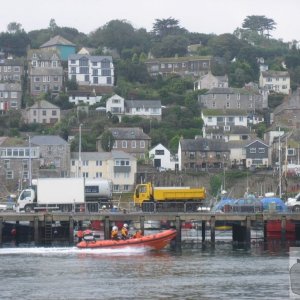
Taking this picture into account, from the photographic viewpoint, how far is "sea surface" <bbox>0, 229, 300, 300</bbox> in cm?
A: 6103

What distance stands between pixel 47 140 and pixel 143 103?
27.0 metres

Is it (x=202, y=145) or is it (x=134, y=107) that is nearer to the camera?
(x=202, y=145)

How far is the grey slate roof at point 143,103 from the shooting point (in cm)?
16725

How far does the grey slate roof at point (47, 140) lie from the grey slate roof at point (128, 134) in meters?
10.5

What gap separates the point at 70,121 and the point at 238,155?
2077 cm

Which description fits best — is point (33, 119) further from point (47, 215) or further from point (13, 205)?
point (47, 215)

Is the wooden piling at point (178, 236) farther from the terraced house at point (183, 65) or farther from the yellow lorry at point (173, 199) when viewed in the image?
the terraced house at point (183, 65)

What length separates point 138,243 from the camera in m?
78.9

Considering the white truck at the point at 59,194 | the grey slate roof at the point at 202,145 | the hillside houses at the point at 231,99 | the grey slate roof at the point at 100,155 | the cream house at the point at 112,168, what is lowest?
the white truck at the point at 59,194

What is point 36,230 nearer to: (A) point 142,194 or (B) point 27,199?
(B) point 27,199

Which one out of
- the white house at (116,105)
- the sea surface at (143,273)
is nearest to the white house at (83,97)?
the white house at (116,105)

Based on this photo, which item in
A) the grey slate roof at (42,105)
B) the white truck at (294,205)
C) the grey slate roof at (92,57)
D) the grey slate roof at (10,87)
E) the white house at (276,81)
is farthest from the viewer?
the white house at (276,81)

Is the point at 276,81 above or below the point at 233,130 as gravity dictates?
above

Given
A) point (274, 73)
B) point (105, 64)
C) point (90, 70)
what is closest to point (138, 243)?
point (105, 64)
